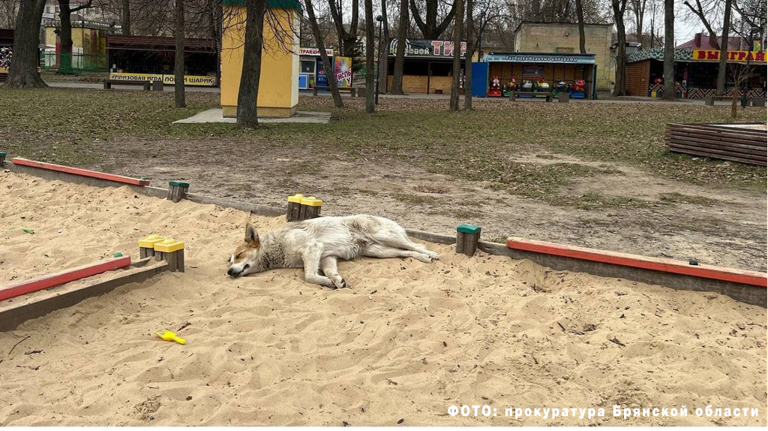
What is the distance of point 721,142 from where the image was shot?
14.1 meters

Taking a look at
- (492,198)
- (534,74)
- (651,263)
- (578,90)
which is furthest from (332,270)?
(534,74)

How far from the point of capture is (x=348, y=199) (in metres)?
9.37

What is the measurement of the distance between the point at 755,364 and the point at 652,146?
1348cm

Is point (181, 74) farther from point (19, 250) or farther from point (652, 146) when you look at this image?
point (19, 250)

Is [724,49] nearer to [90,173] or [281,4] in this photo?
[281,4]

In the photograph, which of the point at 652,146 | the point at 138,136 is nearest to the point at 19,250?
the point at 138,136

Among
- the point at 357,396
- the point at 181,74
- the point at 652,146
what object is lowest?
the point at 357,396

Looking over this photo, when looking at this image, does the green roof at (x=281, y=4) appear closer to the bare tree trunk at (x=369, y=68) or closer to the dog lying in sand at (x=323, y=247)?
the bare tree trunk at (x=369, y=68)

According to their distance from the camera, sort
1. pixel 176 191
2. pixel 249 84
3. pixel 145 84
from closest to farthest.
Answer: pixel 176 191, pixel 249 84, pixel 145 84

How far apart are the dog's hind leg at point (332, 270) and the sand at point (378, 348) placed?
113 millimetres

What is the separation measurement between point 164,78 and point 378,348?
42.0m

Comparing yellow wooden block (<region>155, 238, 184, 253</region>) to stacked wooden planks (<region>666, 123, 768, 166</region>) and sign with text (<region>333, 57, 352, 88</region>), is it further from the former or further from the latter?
sign with text (<region>333, 57, 352, 88</region>)

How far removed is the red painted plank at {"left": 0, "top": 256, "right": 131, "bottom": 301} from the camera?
15.4 ft

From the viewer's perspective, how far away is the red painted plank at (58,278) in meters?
4.69
